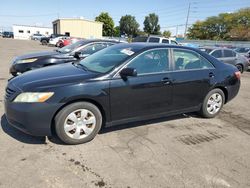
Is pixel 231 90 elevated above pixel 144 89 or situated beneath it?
situated beneath

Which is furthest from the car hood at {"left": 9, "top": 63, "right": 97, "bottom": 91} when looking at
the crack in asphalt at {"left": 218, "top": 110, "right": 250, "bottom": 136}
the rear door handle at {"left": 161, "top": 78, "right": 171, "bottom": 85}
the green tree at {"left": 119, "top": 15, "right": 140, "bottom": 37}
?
the green tree at {"left": 119, "top": 15, "right": 140, "bottom": 37}

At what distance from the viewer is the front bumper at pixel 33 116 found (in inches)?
126

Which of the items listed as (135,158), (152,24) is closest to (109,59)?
(135,158)

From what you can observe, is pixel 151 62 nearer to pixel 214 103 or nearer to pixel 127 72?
pixel 127 72

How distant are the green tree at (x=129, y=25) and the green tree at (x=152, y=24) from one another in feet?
21.1

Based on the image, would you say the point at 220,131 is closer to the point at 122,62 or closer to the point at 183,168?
the point at 183,168

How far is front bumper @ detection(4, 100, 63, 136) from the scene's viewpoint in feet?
10.5

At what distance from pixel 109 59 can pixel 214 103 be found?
8.36 feet

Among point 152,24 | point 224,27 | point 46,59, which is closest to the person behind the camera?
point 46,59

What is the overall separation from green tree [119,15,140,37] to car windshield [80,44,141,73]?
293 ft

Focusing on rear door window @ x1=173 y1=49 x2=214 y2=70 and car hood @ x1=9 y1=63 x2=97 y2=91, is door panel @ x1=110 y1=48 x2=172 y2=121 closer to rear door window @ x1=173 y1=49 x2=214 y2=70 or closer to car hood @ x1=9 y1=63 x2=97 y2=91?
rear door window @ x1=173 y1=49 x2=214 y2=70

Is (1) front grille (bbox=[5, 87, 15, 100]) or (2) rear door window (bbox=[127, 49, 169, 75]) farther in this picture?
(2) rear door window (bbox=[127, 49, 169, 75])

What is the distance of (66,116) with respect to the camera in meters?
3.38

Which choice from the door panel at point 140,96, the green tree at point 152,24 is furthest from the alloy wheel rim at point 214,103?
the green tree at point 152,24
